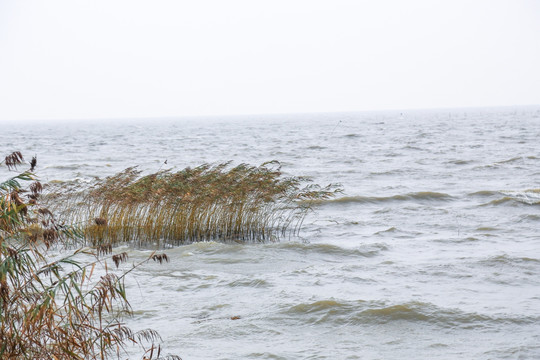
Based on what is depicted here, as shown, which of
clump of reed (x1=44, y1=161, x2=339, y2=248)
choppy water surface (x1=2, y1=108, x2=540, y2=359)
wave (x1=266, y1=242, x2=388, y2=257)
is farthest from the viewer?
wave (x1=266, y1=242, x2=388, y2=257)

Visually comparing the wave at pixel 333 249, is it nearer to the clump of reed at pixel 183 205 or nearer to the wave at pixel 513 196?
the clump of reed at pixel 183 205

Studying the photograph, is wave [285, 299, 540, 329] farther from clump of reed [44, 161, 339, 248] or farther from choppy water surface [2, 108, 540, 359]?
clump of reed [44, 161, 339, 248]

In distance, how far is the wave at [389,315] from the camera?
8297 mm

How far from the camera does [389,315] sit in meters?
8.63

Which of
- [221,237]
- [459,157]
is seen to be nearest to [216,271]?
[221,237]

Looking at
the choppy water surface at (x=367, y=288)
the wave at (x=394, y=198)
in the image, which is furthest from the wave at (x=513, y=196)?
the wave at (x=394, y=198)

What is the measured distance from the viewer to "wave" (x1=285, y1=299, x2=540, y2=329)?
8297mm

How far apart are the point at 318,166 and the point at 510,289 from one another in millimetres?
22993

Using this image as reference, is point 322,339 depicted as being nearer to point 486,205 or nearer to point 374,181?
point 486,205

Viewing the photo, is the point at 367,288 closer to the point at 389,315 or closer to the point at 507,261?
the point at 389,315

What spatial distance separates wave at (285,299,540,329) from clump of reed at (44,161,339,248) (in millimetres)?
4398

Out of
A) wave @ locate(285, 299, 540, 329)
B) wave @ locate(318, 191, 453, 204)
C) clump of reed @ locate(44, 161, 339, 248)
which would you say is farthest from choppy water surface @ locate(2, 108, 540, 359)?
clump of reed @ locate(44, 161, 339, 248)

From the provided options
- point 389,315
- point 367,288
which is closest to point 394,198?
point 367,288

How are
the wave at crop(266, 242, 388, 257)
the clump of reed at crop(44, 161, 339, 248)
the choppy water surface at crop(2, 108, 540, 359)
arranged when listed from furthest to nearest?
the wave at crop(266, 242, 388, 257), the clump of reed at crop(44, 161, 339, 248), the choppy water surface at crop(2, 108, 540, 359)
